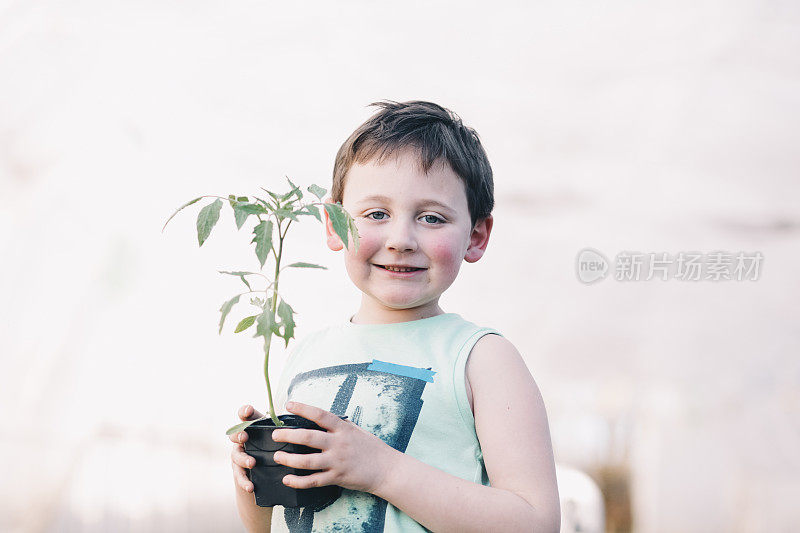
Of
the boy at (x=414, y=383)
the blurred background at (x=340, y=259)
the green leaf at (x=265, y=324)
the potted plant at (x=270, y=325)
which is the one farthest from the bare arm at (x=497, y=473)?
the blurred background at (x=340, y=259)

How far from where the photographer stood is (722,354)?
4.37m

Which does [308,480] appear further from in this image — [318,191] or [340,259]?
[340,259]

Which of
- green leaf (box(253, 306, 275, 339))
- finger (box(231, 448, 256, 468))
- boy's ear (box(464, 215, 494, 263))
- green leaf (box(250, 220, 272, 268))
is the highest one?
boy's ear (box(464, 215, 494, 263))

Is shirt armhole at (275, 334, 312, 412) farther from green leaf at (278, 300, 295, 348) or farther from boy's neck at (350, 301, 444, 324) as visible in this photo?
green leaf at (278, 300, 295, 348)

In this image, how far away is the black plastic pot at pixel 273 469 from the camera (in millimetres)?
844

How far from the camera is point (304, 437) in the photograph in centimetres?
82

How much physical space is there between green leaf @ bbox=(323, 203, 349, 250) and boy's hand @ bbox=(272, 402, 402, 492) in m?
0.18

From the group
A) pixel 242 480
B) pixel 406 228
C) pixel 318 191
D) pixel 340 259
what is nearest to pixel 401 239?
pixel 406 228

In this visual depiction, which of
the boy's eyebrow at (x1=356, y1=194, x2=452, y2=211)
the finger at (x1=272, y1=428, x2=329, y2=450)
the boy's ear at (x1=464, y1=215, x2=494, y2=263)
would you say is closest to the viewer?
the finger at (x1=272, y1=428, x2=329, y2=450)

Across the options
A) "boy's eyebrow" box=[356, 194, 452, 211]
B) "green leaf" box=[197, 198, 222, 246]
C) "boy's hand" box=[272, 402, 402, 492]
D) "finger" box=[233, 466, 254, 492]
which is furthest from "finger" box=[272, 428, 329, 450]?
"boy's eyebrow" box=[356, 194, 452, 211]

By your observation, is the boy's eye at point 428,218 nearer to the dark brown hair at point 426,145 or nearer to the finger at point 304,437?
the dark brown hair at point 426,145

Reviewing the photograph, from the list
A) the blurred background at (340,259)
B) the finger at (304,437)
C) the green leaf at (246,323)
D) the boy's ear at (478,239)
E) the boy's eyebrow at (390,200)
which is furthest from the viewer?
the blurred background at (340,259)

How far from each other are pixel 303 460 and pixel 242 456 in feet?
0.35

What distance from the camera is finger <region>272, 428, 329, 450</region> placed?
820 mm
